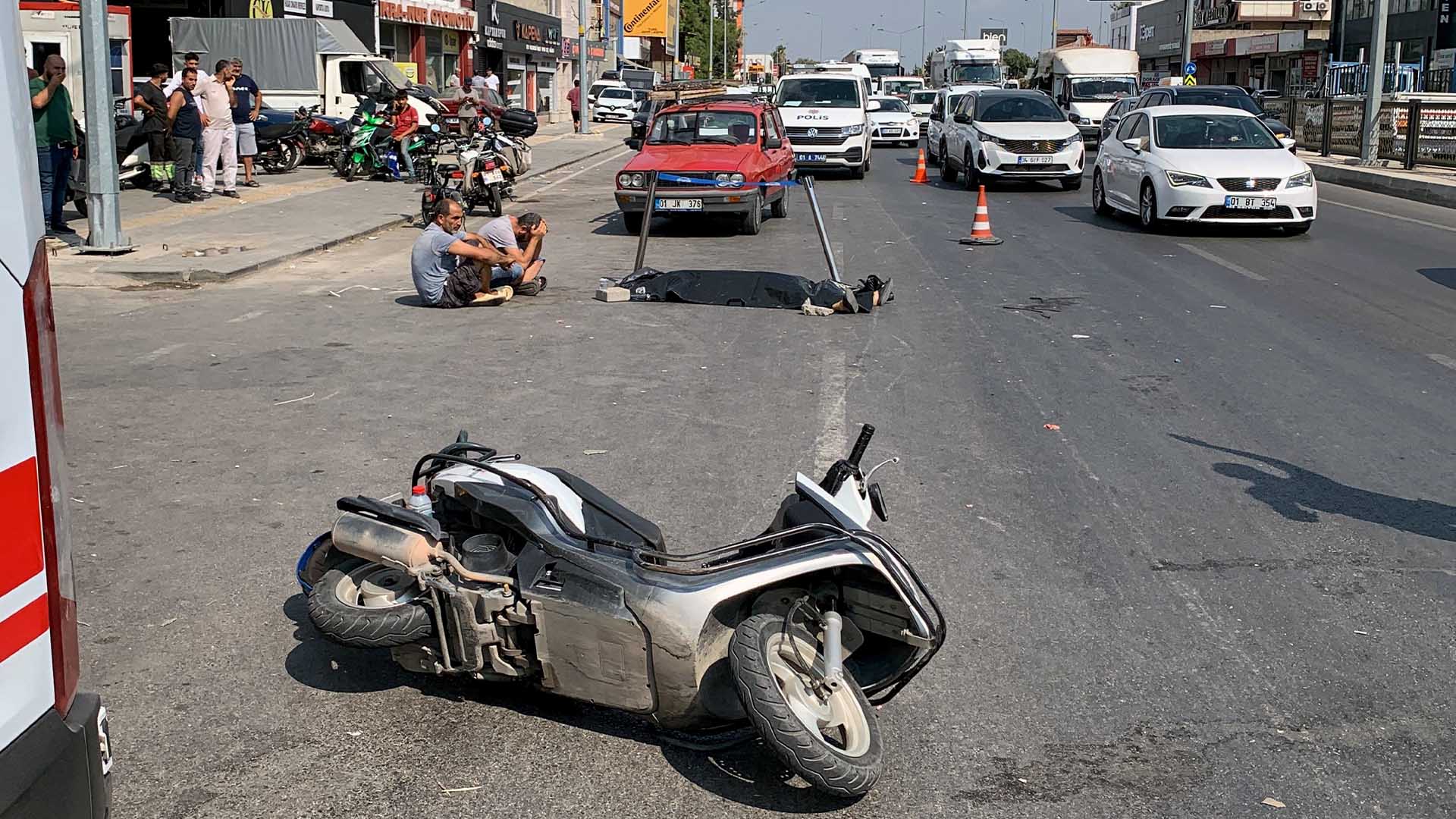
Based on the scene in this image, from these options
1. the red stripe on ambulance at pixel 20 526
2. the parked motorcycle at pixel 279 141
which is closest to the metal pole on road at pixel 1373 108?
the parked motorcycle at pixel 279 141

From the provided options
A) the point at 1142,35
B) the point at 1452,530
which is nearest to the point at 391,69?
the point at 1452,530

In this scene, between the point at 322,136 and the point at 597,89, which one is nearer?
the point at 322,136

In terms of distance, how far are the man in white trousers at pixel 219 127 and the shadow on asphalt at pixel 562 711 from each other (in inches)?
674

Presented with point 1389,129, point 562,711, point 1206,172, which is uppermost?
point 1389,129

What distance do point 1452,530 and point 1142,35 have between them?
112m

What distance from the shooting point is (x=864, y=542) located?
3760 millimetres

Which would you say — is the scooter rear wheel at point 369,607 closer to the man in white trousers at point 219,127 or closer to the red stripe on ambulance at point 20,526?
the red stripe on ambulance at point 20,526

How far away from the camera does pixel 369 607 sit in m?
4.10

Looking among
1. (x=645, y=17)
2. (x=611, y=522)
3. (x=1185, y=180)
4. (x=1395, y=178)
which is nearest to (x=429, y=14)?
(x=1395, y=178)

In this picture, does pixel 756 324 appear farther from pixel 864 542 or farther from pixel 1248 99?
pixel 1248 99

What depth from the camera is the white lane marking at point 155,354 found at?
9.46 meters

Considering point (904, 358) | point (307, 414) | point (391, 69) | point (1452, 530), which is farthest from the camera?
point (391, 69)

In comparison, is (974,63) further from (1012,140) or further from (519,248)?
(519,248)

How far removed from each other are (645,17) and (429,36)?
49.6 metres
